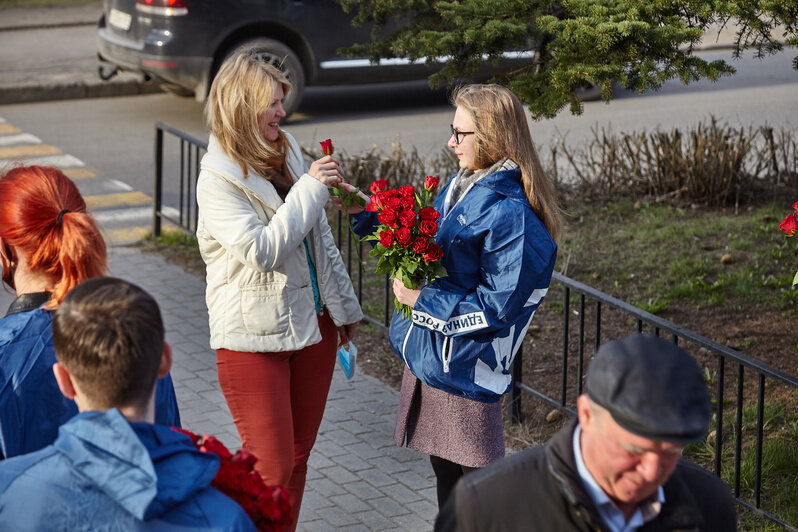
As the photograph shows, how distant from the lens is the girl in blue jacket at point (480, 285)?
347 centimetres

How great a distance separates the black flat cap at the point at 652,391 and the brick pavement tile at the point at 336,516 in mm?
2665

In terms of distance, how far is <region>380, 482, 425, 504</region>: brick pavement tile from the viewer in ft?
15.6

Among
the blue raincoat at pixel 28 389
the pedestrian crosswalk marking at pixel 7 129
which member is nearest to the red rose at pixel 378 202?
the blue raincoat at pixel 28 389

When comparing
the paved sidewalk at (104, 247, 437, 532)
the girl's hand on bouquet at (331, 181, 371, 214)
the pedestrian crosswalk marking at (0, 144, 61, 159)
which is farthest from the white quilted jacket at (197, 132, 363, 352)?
the pedestrian crosswalk marking at (0, 144, 61, 159)

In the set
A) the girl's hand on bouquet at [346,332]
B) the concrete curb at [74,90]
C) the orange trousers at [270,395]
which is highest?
the concrete curb at [74,90]

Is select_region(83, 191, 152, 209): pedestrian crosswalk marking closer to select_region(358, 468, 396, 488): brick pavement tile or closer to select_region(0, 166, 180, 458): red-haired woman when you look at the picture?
select_region(358, 468, 396, 488): brick pavement tile

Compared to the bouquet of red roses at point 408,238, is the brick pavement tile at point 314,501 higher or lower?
lower

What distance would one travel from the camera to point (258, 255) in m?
3.55

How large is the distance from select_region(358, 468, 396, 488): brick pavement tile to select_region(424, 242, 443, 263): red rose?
5.72 feet

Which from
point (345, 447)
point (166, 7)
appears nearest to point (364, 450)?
point (345, 447)

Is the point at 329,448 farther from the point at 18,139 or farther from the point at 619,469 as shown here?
the point at 18,139

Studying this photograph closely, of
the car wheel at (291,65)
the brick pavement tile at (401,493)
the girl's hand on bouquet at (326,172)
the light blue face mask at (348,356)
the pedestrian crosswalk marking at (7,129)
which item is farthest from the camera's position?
the car wheel at (291,65)

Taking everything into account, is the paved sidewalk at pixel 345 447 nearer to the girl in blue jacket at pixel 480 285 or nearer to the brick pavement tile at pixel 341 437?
the brick pavement tile at pixel 341 437

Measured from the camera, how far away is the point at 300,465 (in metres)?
3.89
